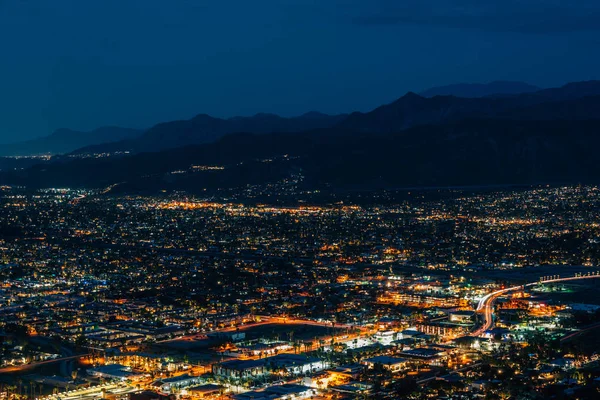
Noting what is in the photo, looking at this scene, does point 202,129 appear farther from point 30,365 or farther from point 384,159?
point 30,365

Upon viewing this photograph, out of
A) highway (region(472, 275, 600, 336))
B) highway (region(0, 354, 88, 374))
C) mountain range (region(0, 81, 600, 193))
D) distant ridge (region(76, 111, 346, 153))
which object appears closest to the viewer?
highway (region(0, 354, 88, 374))

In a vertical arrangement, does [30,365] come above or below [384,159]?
below

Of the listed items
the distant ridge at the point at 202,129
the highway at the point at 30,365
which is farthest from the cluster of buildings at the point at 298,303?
the distant ridge at the point at 202,129

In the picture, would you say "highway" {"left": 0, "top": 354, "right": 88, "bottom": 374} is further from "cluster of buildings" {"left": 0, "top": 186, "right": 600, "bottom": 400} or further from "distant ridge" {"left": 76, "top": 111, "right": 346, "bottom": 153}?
"distant ridge" {"left": 76, "top": 111, "right": 346, "bottom": 153}

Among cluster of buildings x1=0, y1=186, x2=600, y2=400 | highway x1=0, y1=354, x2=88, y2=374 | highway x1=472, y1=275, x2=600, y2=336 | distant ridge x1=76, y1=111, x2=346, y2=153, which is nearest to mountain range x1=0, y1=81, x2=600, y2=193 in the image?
cluster of buildings x1=0, y1=186, x2=600, y2=400

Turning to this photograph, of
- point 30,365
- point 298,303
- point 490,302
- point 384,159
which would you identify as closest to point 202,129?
point 384,159

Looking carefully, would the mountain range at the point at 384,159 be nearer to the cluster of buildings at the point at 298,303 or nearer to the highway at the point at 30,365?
the cluster of buildings at the point at 298,303

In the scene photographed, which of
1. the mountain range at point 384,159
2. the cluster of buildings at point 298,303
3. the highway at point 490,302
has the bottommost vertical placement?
the highway at point 490,302

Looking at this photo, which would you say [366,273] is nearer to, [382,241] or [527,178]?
[382,241]

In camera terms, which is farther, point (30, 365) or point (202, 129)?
point (202, 129)
